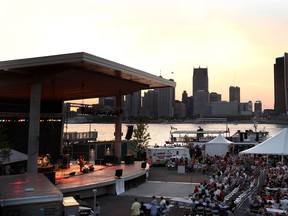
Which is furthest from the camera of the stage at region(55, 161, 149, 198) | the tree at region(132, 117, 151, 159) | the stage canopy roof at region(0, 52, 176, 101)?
the tree at region(132, 117, 151, 159)

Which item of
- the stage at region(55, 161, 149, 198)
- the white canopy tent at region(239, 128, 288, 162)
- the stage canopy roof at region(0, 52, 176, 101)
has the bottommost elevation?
the stage at region(55, 161, 149, 198)

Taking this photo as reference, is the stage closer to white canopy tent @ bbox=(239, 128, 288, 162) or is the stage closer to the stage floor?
the stage floor

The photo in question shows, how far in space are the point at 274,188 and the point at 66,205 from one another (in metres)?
10.7

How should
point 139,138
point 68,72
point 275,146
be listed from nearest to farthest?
point 68,72 → point 275,146 → point 139,138

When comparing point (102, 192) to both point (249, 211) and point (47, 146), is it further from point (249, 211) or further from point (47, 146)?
point (47, 146)

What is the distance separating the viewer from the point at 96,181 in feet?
54.7

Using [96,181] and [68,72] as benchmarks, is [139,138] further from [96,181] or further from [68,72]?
[68,72]

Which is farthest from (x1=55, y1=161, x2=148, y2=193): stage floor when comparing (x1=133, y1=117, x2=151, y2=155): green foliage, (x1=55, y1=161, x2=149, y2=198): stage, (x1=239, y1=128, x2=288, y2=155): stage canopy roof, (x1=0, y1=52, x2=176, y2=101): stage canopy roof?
(x1=133, y1=117, x2=151, y2=155): green foliage

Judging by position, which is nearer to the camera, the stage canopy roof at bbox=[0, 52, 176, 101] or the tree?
the stage canopy roof at bbox=[0, 52, 176, 101]

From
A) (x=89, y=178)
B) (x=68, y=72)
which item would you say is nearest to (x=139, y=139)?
(x=89, y=178)

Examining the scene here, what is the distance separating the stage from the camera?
1543cm

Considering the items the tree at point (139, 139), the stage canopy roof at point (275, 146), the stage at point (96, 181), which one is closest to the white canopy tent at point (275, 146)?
the stage canopy roof at point (275, 146)

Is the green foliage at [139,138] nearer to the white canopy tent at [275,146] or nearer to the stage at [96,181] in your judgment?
the stage at [96,181]

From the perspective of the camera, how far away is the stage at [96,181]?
15427mm
